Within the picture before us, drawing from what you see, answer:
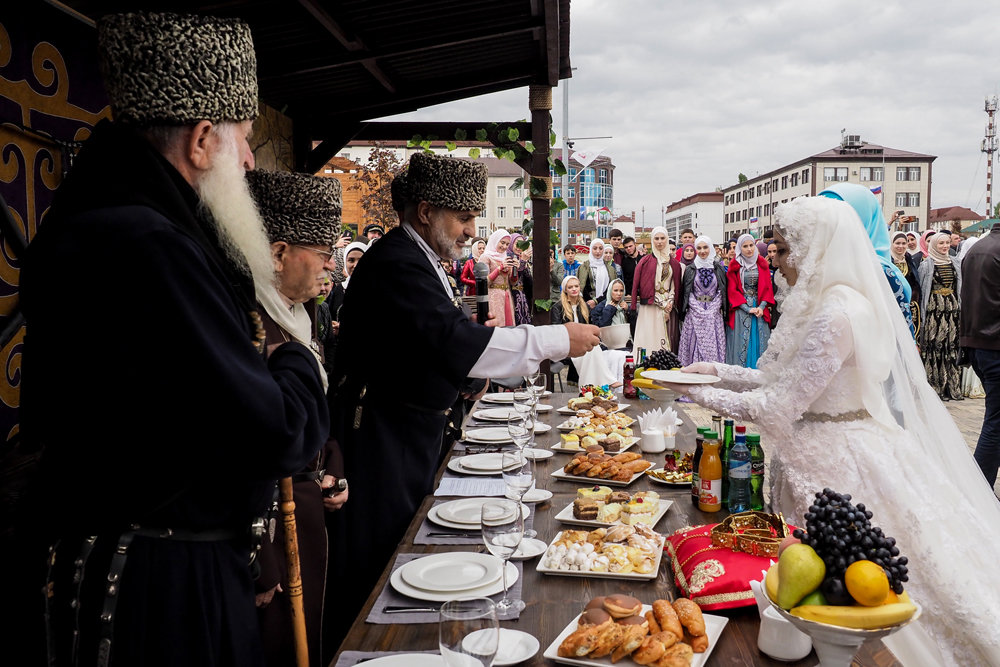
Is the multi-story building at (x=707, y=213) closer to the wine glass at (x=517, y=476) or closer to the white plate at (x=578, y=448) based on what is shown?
the white plate at (x=578, y=448)

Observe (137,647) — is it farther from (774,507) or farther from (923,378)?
(923,378)

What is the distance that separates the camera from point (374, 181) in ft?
76.1

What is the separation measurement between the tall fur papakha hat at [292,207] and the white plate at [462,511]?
42.6 inches

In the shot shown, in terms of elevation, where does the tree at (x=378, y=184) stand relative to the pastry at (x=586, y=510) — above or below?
above

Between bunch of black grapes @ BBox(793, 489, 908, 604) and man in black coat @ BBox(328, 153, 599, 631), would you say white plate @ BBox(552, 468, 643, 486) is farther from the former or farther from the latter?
bunch of black grapes @ BBox(793, 489, 908, 604)

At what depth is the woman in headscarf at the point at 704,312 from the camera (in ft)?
31.6

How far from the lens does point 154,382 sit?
124 centimetres

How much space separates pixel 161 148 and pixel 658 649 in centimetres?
138

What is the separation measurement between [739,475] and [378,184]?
2381cm

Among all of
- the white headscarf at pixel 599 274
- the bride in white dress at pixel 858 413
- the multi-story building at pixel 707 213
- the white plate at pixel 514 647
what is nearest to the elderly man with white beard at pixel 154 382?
the white plate at pixel 514 647

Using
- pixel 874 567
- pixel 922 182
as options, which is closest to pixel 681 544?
pixel 874 567

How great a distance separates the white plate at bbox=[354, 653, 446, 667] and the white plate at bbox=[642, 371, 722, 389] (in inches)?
71.5

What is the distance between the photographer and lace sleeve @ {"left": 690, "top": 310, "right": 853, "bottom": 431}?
2609mm

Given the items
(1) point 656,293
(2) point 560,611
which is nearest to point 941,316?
(1) point 656,293
